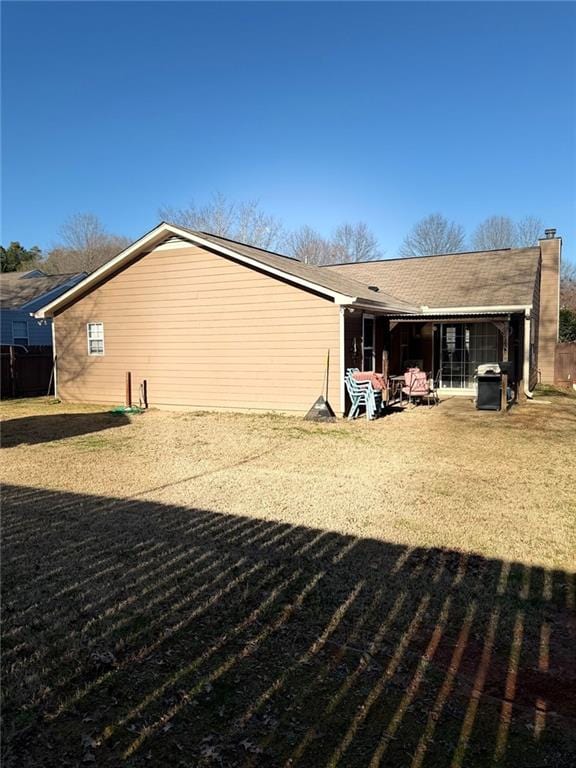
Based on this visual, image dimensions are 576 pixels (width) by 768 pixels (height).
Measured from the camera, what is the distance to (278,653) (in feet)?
9.11

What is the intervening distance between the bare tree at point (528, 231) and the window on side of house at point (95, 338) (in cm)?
3261

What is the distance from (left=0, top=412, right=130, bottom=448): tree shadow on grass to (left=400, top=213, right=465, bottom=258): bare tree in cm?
3136

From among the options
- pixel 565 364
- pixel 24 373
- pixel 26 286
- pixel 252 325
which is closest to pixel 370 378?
pixel 252 325

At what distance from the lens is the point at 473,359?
628 inches

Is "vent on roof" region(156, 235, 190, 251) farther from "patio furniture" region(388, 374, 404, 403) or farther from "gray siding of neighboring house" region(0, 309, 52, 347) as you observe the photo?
"gray siding of neighboring house" region(0, 309, 52, 347)

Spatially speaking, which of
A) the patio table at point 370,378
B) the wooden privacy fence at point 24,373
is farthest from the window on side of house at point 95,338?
the patio table at point 370,378

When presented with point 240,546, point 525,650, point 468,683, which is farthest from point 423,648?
point 240,546

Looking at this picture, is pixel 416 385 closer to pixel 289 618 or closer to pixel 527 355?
pixel 527 355

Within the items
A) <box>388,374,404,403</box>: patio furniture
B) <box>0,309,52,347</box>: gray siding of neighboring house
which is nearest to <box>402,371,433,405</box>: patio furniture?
<box>388,374,404,403</box>: patio furniture

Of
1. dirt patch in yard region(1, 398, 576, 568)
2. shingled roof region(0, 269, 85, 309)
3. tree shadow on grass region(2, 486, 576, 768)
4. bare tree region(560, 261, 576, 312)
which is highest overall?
bare tree region(560, 261, 576, 312)

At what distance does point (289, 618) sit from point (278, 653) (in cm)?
37

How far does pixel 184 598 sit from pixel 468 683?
173 centimetres

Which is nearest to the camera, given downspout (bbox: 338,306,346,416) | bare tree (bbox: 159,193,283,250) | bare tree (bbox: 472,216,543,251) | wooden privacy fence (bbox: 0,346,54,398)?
downspout (bbox: 338,306,346,416)

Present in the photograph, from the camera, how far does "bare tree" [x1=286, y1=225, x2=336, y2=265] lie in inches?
1587
